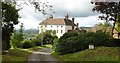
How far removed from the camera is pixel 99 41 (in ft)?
122

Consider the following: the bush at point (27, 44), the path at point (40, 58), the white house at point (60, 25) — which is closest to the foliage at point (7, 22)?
the path at point (40, 58)

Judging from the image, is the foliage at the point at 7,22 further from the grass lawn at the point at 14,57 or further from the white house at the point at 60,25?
the white house at the point at 60,25

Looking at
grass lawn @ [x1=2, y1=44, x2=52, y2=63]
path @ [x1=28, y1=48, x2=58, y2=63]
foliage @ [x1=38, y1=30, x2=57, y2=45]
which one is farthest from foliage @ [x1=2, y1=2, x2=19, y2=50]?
A: foliage @ [x1=38, y1=30, x2=57, y2=45]

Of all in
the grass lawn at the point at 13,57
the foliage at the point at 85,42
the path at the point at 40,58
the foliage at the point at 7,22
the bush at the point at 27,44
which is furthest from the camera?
the bush at the point at 27,44

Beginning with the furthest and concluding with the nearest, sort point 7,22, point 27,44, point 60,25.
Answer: point 60,25 < point 27,44 < point 7,22

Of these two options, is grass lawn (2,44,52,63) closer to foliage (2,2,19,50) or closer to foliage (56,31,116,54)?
foliage (2,2,19,50)

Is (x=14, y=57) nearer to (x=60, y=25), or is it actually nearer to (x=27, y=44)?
(x=27, y=44)

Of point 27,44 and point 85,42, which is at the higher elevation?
point 85,42

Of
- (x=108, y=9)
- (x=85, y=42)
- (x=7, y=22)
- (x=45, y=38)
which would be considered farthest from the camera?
(x=45, y=38)

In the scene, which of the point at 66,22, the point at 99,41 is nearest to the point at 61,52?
the point at 99,41

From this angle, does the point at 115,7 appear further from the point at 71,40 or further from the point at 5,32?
the point at 5,32

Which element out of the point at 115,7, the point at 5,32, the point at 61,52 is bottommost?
the point at 61,52

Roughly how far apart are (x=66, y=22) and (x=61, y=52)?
85.0m

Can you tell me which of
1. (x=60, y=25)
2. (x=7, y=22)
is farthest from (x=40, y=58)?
(x=60, y=25)
